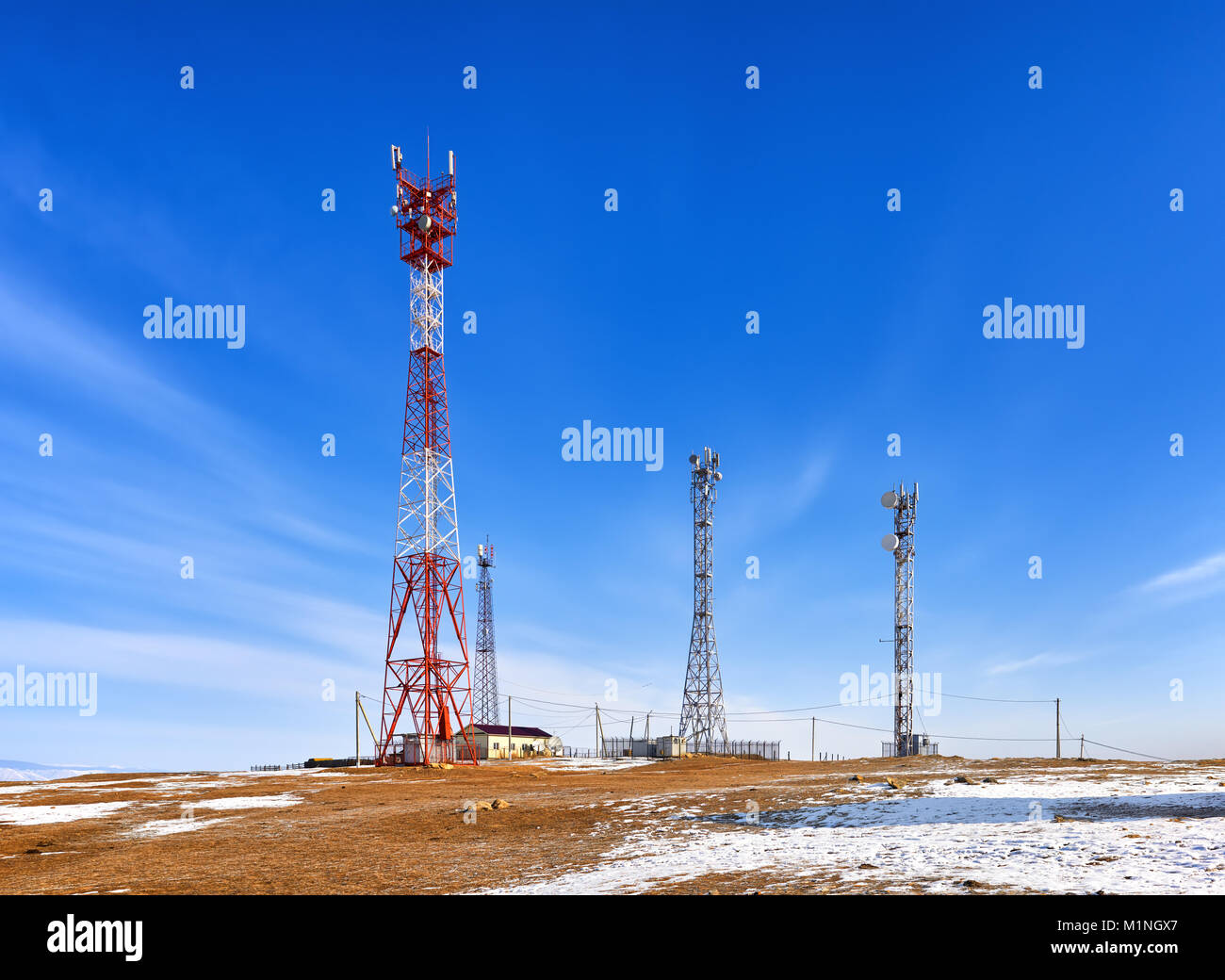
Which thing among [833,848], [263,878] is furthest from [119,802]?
[833,848]

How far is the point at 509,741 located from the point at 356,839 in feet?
191

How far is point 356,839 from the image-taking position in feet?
61.6

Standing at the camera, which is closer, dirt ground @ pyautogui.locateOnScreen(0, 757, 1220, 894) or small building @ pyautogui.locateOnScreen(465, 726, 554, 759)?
dirt ground @ pyautogui.locateOnScreen(0, 757, 1220, 894)

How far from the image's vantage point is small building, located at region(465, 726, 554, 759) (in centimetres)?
7025

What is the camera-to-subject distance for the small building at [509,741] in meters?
70.2

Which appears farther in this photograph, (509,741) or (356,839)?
(509,741)

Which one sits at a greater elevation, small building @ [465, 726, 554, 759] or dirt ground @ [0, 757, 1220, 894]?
dirt ground @ [0, 757, 1220, 894]

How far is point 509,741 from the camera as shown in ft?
245

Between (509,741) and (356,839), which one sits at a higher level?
(356,839)

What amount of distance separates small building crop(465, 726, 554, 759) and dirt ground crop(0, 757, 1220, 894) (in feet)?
115

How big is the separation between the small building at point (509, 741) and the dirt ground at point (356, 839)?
115 feet
